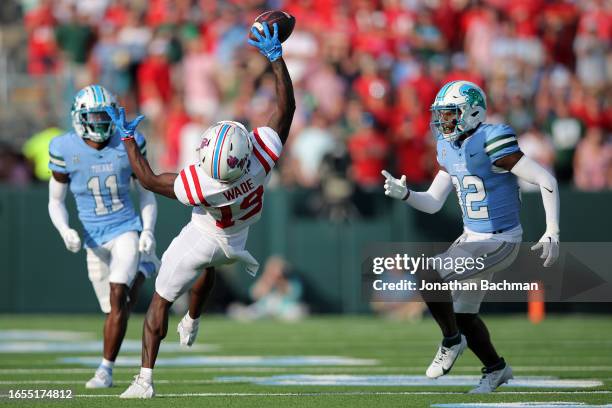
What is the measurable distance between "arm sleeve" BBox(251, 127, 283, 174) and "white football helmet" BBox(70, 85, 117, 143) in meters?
1.50

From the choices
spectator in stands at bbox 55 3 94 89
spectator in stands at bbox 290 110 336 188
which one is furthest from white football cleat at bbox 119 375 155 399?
spectator in stands at bbox 55 3 94 89

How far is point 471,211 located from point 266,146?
1.36 meters

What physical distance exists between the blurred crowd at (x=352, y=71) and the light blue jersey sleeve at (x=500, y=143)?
7028mm

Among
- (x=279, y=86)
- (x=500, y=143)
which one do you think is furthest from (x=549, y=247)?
(x=279, y=86)

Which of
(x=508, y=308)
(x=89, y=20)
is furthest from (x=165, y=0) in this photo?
(x=508, y=308)

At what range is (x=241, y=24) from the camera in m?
15.8

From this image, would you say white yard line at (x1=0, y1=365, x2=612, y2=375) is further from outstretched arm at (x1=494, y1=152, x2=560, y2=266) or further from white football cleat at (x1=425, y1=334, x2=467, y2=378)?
outstretched arm at (x1=494, y1=152, x2=560, y2=266)

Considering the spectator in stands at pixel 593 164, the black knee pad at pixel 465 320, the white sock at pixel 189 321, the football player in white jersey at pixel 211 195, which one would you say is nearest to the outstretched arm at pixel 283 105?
the football player in white jersey at pixel 211 195

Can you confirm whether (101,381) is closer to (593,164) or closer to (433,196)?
(433,196)

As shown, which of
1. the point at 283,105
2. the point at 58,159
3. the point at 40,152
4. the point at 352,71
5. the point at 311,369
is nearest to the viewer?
the point at 283,105

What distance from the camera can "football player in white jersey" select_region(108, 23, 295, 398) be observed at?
692 centimetres

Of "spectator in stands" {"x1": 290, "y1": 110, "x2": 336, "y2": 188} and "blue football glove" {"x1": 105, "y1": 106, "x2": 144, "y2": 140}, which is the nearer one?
"blue football glove" {"x1": 105, "y1": 106, "x2": 144, "y2": 140}

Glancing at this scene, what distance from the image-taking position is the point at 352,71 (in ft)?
50.5

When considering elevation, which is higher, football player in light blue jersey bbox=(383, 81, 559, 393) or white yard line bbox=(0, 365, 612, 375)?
football player in light blue jersey bbox=(383, 81, 559, 393)
